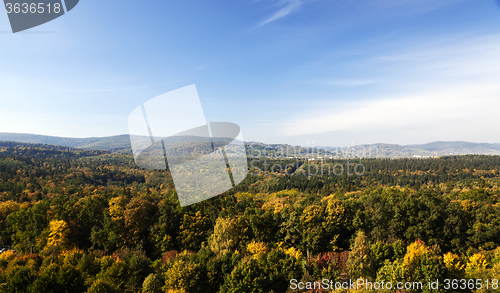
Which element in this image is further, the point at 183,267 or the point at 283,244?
the point at 283,244

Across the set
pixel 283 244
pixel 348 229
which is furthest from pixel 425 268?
pixel 283 244

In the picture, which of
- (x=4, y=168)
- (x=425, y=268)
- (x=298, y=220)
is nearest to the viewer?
(x=425, y=268)

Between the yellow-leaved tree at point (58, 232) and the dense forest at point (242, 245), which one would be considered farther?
the yellow-leaved tree at point (58, 232)

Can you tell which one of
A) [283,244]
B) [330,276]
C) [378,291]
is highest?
[378,291]

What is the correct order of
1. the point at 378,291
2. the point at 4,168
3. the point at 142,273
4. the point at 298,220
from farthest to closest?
the point at 4,168, the point at 298,220, the point at 142,273, the point at 378,291

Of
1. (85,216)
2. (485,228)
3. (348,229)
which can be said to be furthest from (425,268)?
(85,216)

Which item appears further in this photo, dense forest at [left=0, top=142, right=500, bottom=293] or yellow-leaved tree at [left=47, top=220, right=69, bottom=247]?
yellow-leaved tree at [left=47, top=220, right=69, bottom=247]

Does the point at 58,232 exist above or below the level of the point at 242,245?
above

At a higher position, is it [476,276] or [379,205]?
[379,205]

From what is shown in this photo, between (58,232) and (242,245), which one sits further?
(58,232)

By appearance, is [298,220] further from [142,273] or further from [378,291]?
[142,273]
